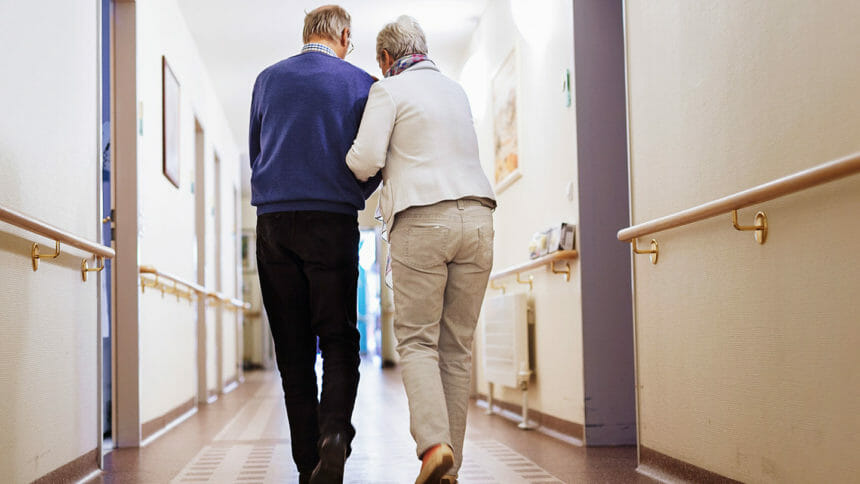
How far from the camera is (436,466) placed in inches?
84.8

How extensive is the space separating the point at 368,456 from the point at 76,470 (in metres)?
1.05

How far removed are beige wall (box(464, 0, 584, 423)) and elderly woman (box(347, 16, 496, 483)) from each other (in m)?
1.42

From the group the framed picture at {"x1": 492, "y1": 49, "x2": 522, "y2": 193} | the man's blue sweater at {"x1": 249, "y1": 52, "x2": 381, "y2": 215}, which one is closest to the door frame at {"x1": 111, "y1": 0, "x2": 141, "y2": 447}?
the man's blue sweater at {"x1": 249, "y1": 52, "x2": 381, "y2": 215}

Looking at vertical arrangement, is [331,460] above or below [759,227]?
below

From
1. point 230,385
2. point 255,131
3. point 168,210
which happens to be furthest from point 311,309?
point 230,385

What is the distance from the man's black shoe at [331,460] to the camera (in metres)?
2.20

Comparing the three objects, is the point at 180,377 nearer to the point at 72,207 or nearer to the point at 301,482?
the point at 72,207

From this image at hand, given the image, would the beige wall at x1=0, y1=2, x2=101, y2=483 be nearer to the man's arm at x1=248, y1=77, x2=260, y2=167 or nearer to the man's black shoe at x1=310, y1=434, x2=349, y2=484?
the man's arm at x1=248, y1=77, x2=260, y2=167

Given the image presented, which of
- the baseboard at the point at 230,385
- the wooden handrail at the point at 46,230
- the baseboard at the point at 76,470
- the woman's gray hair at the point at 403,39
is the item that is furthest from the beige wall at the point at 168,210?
the woman's gray hair at the point at 403,39

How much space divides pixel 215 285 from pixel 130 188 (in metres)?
4.33

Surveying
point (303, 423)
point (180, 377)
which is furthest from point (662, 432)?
point (180, 377)

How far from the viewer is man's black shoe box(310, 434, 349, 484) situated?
2199 millimetres

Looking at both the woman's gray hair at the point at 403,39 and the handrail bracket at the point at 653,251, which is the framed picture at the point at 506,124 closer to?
the handrail bracket at the point at 653,251

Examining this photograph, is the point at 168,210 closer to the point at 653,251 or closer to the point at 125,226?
the point at 125,226
